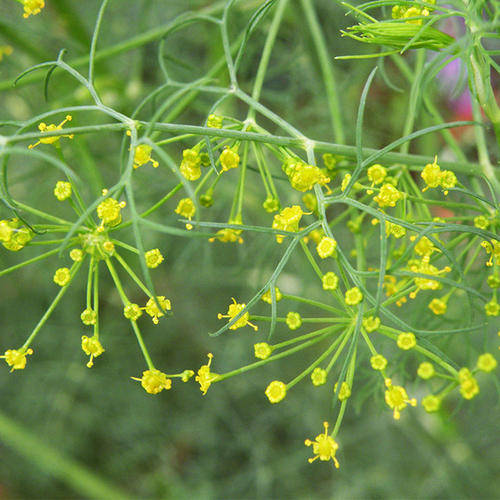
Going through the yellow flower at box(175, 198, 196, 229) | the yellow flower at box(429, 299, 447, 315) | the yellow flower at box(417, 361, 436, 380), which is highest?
the yellow flower at box(175, 198, 196, 229)

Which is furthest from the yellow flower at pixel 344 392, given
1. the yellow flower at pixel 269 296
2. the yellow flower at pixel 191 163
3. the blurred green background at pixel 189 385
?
the blurred green background at pixel 189 385

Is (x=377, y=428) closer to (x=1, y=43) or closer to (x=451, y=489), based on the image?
(x=451, y=489)

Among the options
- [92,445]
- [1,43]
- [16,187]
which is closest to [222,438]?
[92,445]

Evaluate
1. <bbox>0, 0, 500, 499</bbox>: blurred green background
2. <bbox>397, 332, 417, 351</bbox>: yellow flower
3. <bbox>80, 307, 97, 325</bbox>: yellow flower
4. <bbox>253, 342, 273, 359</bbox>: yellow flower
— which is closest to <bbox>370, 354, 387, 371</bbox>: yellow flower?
<bbox>397, 332, 417, 351</bbox>: yellow flower

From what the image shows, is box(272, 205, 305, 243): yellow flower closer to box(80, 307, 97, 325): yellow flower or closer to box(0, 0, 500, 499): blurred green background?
box(80, 307, 97, 325): yellow flower

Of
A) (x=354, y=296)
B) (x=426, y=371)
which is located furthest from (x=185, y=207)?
(x=426, y=371)
